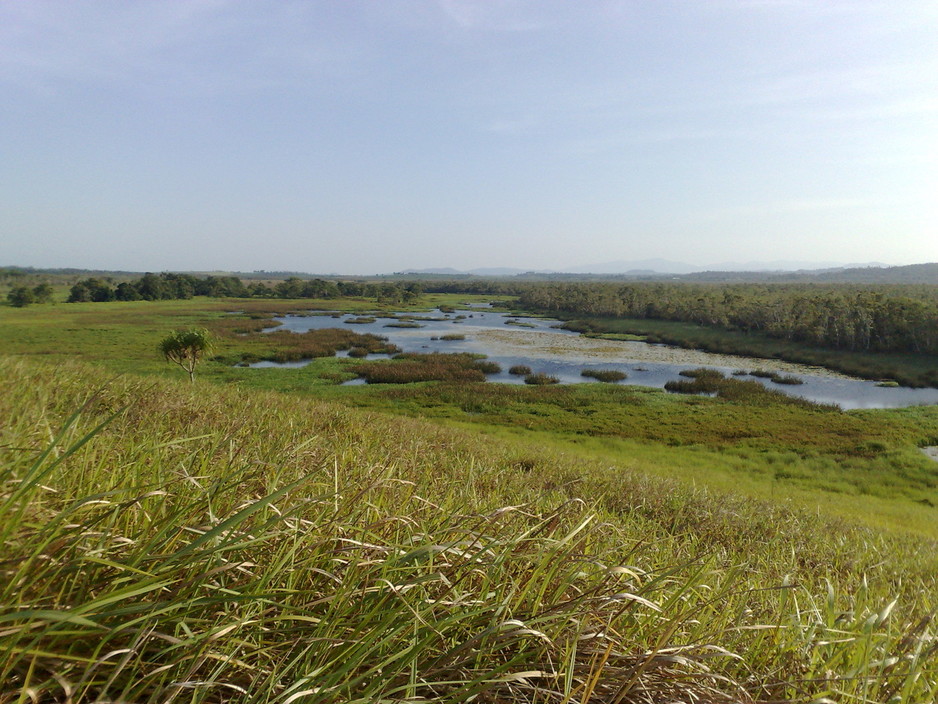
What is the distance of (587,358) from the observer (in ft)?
161

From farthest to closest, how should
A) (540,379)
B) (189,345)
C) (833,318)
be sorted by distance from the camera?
(833,318), (540,379), (189,345)

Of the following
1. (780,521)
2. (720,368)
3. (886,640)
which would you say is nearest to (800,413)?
(720,368)

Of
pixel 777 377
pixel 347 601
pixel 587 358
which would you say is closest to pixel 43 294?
pixel 587 358

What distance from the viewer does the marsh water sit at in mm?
37844

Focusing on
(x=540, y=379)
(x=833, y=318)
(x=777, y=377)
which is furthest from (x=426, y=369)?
(x=833, y=318)

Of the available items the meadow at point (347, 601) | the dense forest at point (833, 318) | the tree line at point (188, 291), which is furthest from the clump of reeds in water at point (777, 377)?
the tree line at point (188, 291)

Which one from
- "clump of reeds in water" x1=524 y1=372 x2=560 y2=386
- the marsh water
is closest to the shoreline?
the marsh water

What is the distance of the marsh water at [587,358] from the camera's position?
3784cm

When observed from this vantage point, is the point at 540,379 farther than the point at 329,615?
Yes

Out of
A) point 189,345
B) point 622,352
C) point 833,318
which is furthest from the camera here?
point 833,318

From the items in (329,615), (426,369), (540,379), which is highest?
(329,615)

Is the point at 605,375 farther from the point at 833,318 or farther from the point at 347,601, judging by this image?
the point at 347,601

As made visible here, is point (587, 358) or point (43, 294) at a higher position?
point (43, 294)

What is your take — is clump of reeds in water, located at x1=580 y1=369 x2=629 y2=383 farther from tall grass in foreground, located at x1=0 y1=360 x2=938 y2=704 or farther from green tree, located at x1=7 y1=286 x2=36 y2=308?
green tree, located at x1=7 y1=286 x2=36 y2=308
